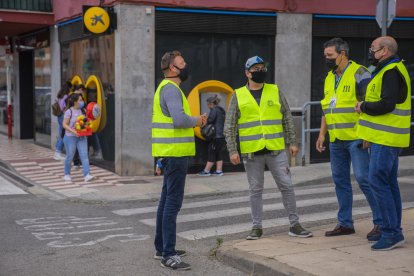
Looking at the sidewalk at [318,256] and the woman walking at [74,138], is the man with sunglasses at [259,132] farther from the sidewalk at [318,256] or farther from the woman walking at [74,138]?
the woman walking at [74,138]

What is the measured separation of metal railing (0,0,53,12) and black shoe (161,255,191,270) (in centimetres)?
1179

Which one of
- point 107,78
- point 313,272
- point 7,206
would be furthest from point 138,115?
point 313,272

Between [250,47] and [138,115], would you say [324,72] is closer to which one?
[250,47]

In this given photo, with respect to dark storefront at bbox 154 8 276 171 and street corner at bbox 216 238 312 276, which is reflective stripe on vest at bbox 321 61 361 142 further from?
dark storefront at bbox 154 8 276 171

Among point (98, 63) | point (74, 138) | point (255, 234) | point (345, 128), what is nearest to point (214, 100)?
point (74, 138)

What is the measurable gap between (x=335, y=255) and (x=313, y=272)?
1.98 ft

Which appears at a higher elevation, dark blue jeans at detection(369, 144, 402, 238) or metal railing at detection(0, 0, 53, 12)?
metal railing at detection(0, 0, 53, 12)

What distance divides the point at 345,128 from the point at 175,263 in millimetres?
2204

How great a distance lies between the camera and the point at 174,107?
5625mm

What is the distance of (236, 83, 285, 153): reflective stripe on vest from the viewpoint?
20.7 feet

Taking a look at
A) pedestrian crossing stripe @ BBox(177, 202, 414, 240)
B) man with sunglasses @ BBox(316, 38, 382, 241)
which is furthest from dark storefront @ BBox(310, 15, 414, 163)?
man with sunglasses @ BBox(316, 38, 382, 241)

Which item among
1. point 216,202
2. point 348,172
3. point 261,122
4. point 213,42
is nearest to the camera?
point 261,122

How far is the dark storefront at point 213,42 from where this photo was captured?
12.3 m

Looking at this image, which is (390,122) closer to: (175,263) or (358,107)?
(358,107)
